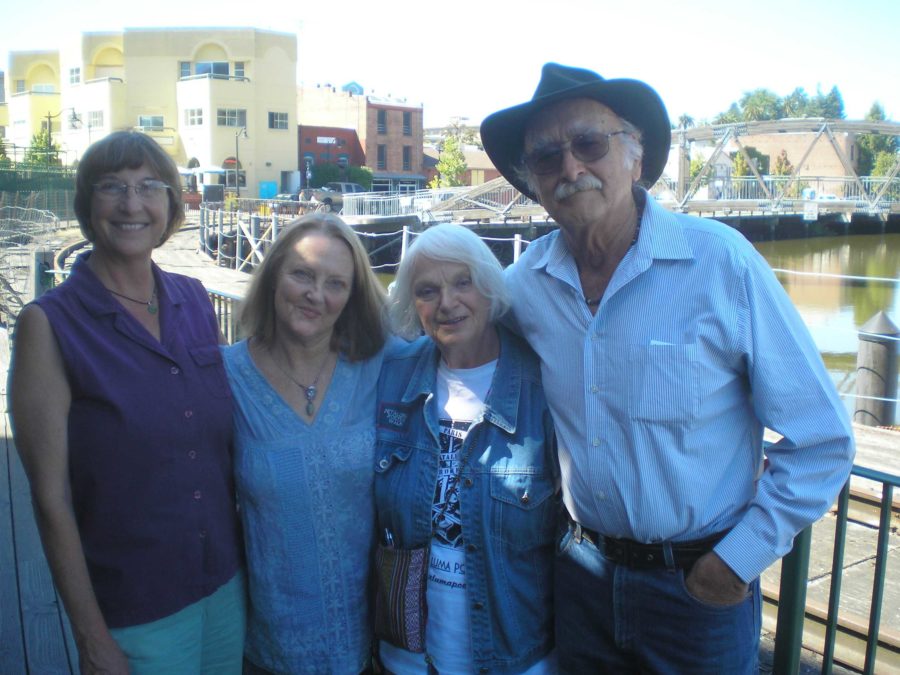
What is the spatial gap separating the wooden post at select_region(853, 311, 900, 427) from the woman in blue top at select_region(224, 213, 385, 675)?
21.1ft

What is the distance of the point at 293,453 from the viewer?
2.29 meters

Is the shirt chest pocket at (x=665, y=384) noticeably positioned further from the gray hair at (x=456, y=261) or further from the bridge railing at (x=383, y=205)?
Result: the bridge railing at (x=383, y=205)

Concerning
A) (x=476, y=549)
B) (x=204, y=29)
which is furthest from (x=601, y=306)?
(x=204, y=29)

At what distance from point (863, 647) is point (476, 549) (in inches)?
83.4

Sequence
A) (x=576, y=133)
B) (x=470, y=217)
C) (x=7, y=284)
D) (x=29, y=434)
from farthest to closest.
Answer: (x=470, y=217) < (x=7, y=284) < (x=576, y=133) < (x=29, y=434)

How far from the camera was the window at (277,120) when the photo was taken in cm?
5397

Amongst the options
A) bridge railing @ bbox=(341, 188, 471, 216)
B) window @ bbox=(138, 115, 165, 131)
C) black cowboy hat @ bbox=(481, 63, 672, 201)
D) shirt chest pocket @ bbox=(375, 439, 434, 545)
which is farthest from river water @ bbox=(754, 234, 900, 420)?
window @ bbox=(138, 115, 165, 131)

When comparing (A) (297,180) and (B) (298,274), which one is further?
(A) (297,180)

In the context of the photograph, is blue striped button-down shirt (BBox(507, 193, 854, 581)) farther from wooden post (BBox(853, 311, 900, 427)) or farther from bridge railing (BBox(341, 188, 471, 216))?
bridge railing (BBox(341, 188, 471, 216))

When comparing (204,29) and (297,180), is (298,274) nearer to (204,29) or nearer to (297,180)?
(297,180)

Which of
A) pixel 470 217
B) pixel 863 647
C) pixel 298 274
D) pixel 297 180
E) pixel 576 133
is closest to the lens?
pixel 576 133

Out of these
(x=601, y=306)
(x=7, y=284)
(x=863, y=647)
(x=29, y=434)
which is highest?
(x=601, y=306)

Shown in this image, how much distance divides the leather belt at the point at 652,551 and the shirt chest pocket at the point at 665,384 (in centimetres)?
32

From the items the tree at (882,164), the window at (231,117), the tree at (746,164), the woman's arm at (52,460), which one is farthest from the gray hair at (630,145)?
the tree at (882,164)
